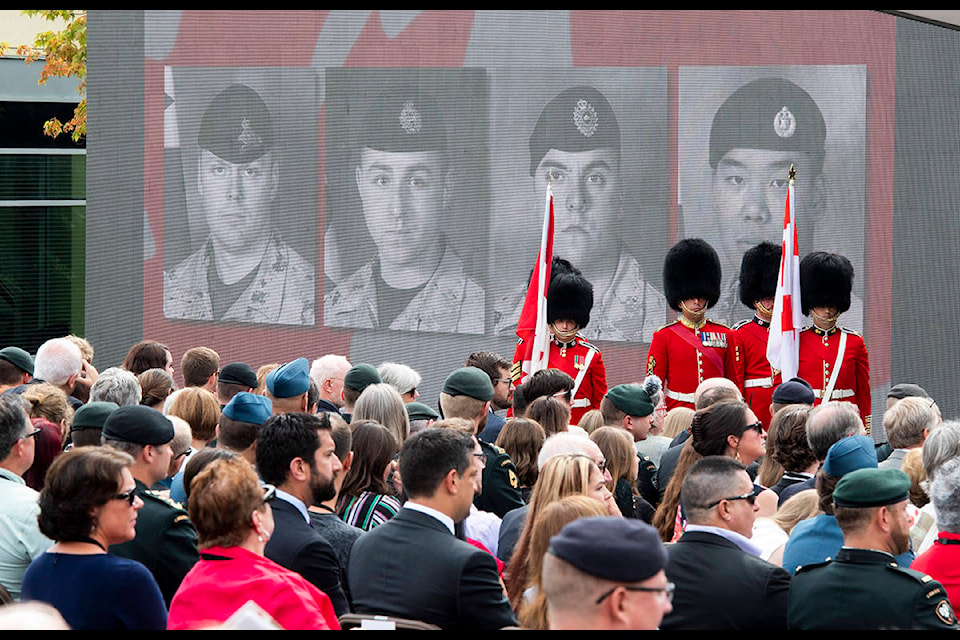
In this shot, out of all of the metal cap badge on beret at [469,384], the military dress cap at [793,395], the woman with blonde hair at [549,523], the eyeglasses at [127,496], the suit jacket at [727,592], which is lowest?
the suit jacket at [727,592]

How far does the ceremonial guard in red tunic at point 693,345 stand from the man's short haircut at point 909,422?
331 centimetres

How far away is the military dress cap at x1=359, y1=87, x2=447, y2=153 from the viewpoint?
1183cm

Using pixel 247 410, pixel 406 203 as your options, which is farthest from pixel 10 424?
pixel 406 203

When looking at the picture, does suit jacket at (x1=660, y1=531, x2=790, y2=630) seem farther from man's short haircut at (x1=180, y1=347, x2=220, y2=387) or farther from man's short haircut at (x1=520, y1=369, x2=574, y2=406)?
man's short haircut at (x1=180, y1=347, x2=220, y2=387)

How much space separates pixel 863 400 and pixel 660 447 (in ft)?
10.2

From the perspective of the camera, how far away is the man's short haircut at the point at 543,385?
6855mm

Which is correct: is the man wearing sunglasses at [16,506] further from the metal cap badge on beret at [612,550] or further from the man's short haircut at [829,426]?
the man's short haircut at [829,426]

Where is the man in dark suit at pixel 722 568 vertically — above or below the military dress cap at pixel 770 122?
below

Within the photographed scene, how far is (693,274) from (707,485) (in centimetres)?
605

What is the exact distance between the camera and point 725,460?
4.11 metres

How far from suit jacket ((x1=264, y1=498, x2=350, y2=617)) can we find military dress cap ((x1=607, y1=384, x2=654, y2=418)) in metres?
2.47

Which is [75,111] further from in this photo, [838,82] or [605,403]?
[605,403]

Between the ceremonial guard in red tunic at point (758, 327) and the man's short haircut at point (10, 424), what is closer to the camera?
the man's short haircut at point (10, 424)

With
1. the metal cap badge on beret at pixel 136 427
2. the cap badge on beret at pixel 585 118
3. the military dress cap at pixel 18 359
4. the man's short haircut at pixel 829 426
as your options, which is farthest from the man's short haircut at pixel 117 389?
the cap badge on beret at pixel 585 118
